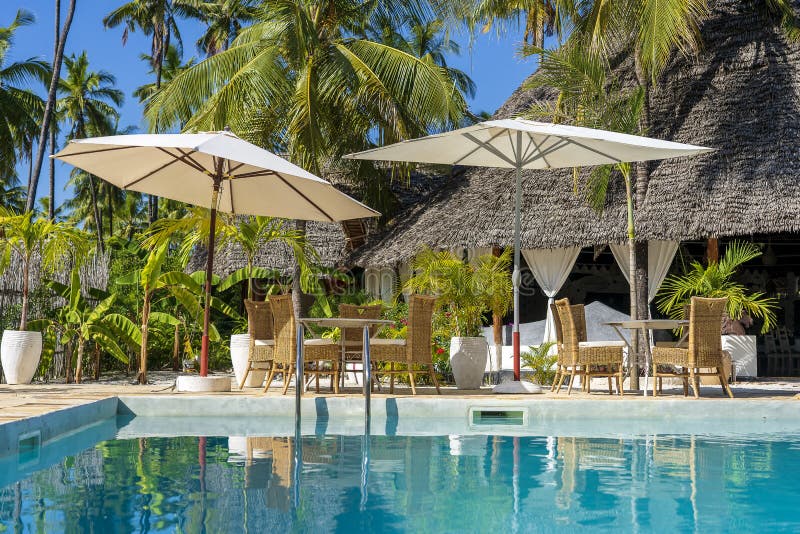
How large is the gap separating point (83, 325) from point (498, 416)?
552 cm

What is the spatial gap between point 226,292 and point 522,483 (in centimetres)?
1340

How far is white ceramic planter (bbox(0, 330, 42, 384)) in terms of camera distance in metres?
9.36

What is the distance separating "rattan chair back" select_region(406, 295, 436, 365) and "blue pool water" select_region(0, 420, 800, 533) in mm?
1486

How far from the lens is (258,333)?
8.29 meters

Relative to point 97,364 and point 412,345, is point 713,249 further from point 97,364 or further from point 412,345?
point 97,364

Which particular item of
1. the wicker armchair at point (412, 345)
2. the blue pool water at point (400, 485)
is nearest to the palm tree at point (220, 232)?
the wicker armchair at point (412, 345)

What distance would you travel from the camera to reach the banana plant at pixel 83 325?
33.6 ft

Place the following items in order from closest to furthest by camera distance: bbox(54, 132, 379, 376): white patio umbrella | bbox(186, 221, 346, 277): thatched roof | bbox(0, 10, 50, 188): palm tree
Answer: bbox(54, 132, 379, 376): white patio umbrella < bbox(186, 221, 346, 277): thatched roof < bbox(0, 10, 50, 188): palm tree

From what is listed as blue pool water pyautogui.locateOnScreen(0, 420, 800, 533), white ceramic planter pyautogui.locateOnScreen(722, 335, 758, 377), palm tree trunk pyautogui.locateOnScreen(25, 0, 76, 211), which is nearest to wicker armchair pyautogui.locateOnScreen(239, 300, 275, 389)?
blue pool water pyautogui.locateOnScreen(0, 420, 800, 533)

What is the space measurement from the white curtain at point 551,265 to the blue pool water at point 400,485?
6850 millimetres

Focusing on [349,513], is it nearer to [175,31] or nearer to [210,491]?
[210,491]

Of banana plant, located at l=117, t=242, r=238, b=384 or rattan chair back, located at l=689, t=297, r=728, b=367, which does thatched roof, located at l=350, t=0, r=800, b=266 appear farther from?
rattan chair back, located at l=689, t=297, r=728, b=367

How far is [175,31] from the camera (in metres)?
30.4

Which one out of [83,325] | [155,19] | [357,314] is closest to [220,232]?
[83,325]
